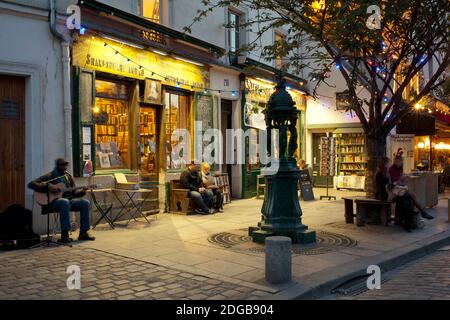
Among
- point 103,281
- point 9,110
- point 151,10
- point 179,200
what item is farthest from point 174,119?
point 103,281

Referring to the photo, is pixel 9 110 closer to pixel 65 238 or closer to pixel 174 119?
pixel 65 238

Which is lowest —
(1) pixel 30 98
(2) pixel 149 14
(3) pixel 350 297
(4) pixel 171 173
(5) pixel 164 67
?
(3) pixel 350 297

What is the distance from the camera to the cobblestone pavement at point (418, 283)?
5.58 meters

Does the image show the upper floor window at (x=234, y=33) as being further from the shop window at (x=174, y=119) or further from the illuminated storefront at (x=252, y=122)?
the shop window at (x=174, y=119)

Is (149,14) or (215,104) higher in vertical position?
(149,14)

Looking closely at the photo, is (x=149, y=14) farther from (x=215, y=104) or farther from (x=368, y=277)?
(x=368, y=277)

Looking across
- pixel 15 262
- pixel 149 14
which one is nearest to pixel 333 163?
pixel 149 14

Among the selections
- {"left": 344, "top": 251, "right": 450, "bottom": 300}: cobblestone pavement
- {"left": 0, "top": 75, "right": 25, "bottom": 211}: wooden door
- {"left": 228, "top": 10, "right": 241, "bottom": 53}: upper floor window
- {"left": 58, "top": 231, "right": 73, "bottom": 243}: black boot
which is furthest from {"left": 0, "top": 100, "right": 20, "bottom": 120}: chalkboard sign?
{"left": 228, "top": 10, "right": 241, "bottom": 53}: upper floor window

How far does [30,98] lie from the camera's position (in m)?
8.80

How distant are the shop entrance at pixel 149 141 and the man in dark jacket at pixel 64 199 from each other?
10.2ft

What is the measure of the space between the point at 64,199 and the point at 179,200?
13.0 ft

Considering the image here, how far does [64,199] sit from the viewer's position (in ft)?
27.1

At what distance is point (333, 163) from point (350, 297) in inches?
450

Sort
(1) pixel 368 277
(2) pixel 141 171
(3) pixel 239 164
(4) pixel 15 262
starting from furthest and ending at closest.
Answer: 1. (3) pixel 239 164
2. (2) pixel 141 171
3. (4) pixel 15 262
4. (1) pixel 368 277
